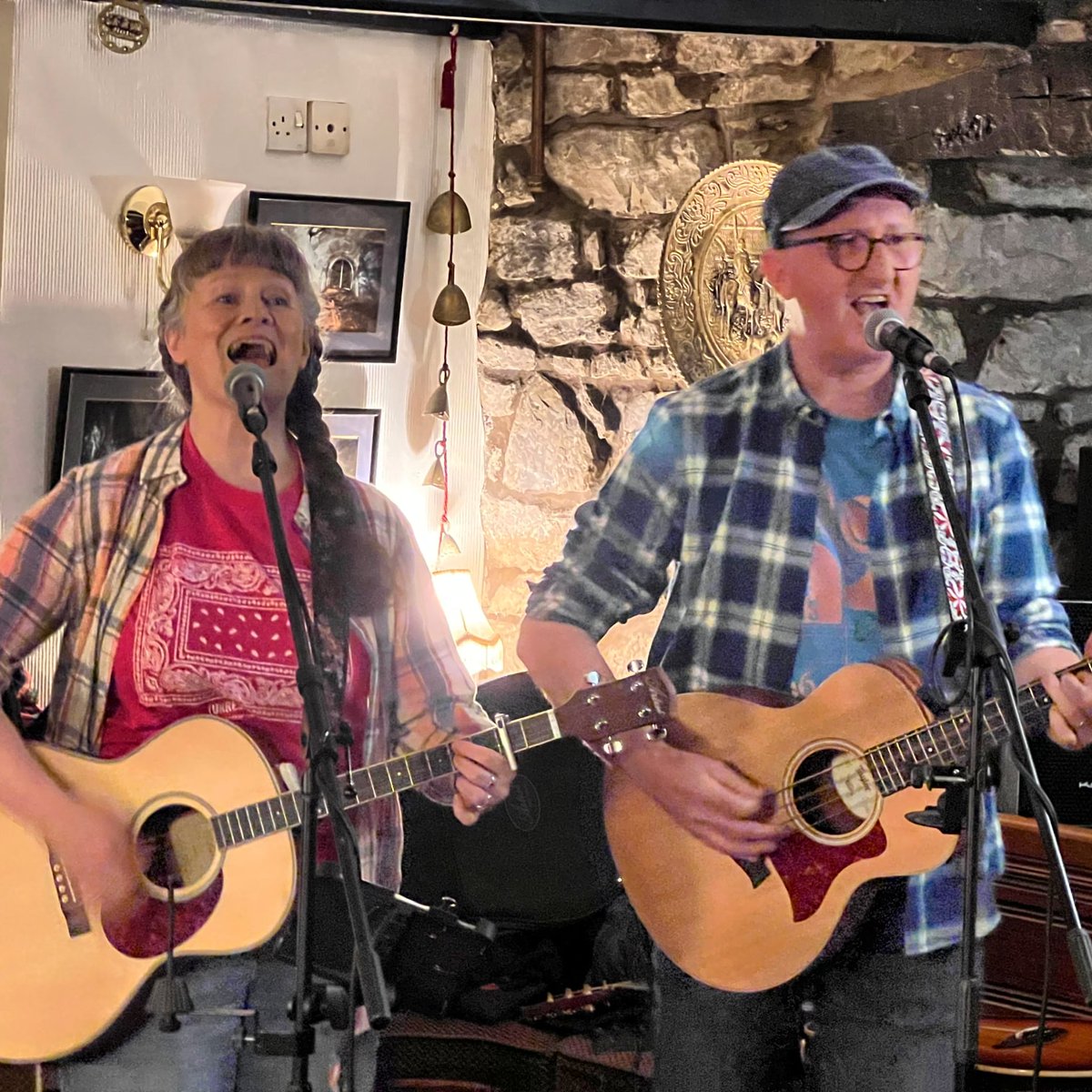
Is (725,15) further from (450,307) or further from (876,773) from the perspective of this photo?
(876,773)

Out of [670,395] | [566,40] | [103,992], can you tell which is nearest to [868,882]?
[670,395]

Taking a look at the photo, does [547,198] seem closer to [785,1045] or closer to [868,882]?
[868,882]

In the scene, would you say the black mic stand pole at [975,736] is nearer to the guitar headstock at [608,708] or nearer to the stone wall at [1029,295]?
the guitar headstock at [608,708]

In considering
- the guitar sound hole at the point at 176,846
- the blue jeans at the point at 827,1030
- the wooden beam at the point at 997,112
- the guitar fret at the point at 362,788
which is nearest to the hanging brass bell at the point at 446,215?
the wooden beam at the point at 997,112

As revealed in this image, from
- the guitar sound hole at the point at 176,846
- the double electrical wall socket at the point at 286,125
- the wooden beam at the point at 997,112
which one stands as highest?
the wooden beam at the point at 997,112

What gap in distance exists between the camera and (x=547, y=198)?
95.8 inches

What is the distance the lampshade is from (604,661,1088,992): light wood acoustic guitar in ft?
0.91

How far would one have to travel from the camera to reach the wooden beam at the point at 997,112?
2.47 metres

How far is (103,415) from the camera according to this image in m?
2.19

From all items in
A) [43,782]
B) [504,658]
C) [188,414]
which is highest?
[188,414]

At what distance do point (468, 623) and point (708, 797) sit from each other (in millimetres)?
490

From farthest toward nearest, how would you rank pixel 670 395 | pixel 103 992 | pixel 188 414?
pixel 670 395
pixel 188 414
pixel 103 992

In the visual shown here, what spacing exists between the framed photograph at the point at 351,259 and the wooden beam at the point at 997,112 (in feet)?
2.73

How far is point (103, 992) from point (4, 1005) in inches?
6.1
